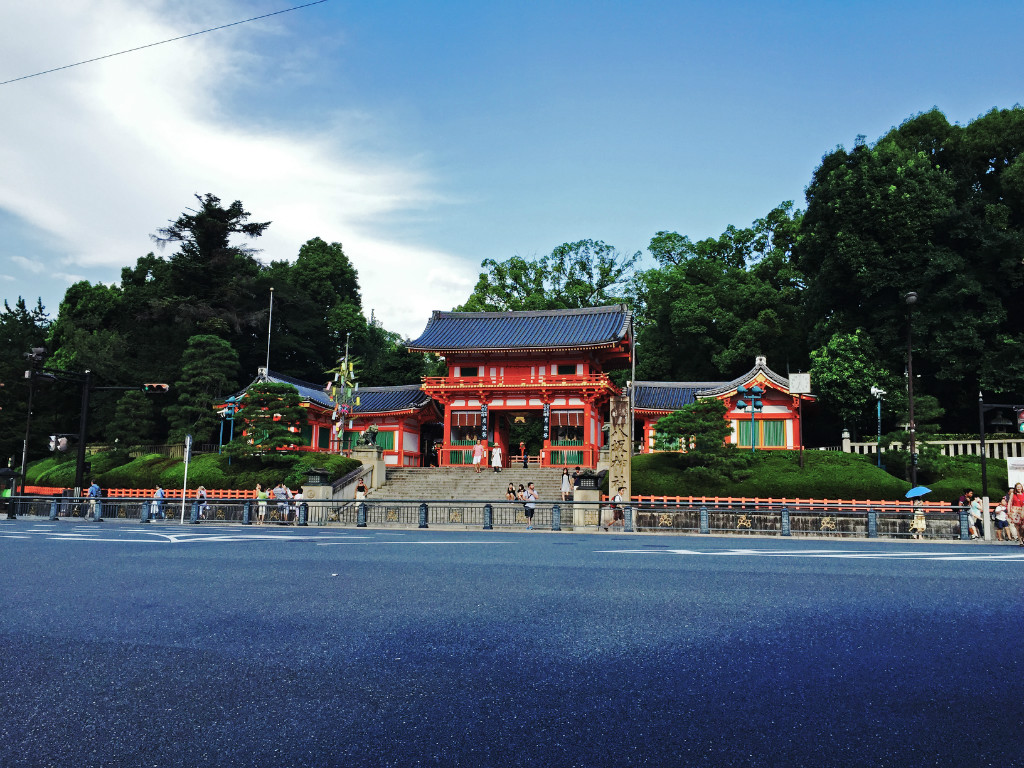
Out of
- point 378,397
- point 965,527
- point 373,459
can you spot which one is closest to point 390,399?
point 378,397

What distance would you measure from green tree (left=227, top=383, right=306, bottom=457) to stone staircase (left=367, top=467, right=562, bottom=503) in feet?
15.9

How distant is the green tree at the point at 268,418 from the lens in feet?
103

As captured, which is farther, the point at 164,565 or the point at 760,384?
the point at 760,384

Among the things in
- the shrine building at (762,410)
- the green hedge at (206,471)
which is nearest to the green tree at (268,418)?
the green hedge at (206,471)

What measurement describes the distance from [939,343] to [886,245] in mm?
5211

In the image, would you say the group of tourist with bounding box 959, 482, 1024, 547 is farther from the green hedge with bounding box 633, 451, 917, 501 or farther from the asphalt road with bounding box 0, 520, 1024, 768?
the asphalt road with bounding box 0, 520, 1024, 768

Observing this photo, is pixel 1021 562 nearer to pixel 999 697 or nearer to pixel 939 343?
pixel 999 697

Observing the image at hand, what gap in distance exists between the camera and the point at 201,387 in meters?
40.0

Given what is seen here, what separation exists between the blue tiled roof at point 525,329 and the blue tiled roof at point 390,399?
3.73m

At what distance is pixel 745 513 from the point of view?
72.2 feet

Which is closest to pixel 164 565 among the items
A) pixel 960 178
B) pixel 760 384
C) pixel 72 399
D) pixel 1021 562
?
pixel 1021 562

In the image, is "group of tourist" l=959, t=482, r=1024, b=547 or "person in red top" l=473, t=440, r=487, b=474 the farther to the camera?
"person in red top" l=473, t=440, r=487, b=474

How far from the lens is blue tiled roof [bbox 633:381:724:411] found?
38.2 metres

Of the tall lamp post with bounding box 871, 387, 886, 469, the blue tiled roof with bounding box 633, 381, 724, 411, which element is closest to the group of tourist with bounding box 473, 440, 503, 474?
the blue tiled roof with bounding box 633, 381, 724, 411
